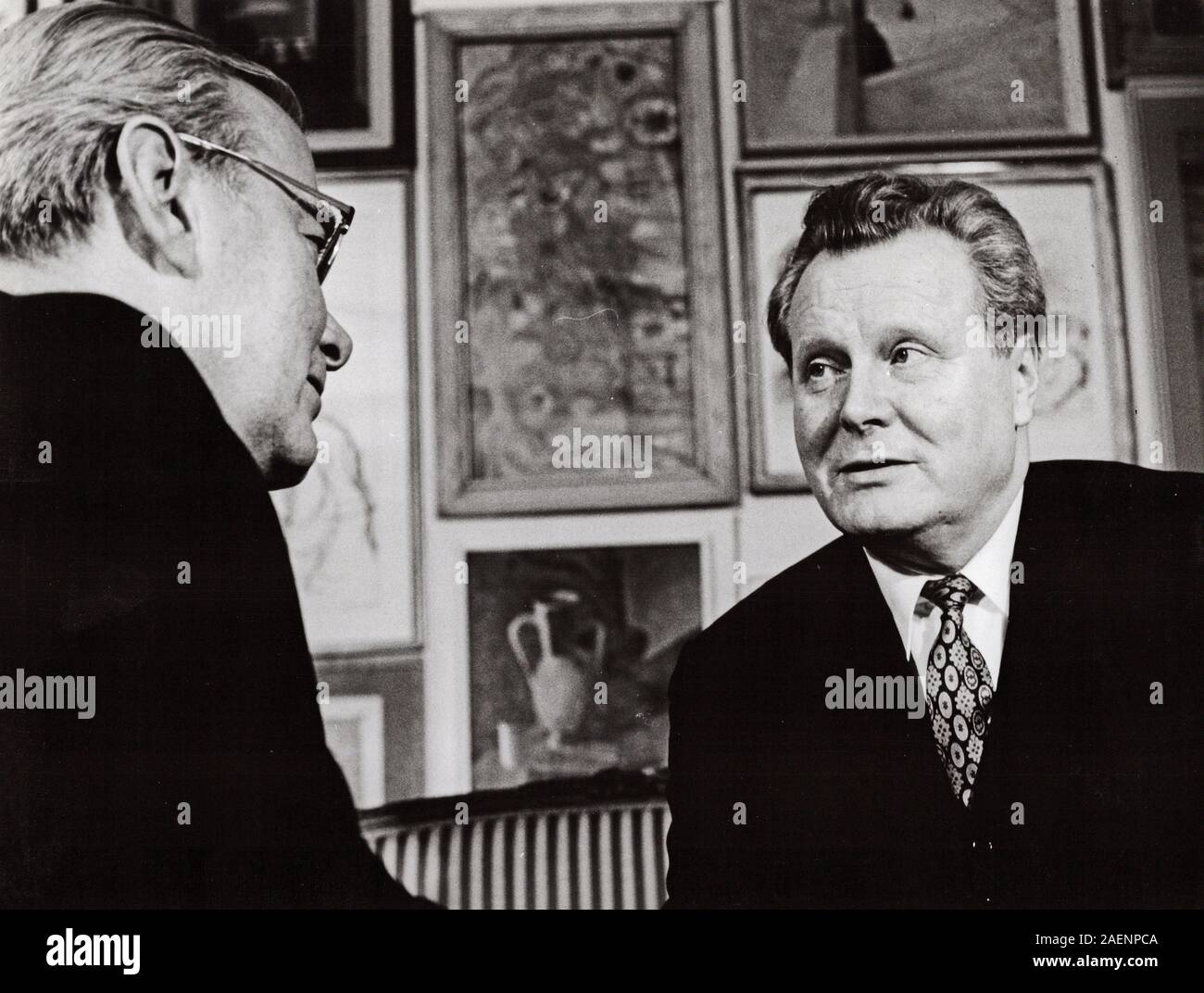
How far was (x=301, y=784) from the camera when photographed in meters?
2.01

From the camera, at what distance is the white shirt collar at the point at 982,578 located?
2.02 meters

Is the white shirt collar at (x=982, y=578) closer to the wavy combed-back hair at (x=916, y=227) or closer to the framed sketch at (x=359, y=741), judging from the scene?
the wavy combed-back hair at (x=916, y=227)

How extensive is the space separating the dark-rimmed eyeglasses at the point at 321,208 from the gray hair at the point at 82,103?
0.07m

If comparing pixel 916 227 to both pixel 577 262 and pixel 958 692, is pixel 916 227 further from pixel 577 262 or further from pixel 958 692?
pixel 958 692

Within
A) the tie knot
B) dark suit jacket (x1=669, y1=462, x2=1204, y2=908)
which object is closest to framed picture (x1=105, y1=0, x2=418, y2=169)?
dark suit jacket (x1=669, y1=462, x2=1204, y2=908)

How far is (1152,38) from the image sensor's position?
7.10 ft

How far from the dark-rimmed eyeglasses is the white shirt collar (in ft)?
3.36

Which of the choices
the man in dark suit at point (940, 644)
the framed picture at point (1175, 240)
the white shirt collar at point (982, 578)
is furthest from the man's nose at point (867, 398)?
the framed picture at point (1175, 240)

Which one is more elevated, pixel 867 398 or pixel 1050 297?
pixel 1050 297

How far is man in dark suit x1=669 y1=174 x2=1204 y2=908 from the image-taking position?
197 cm

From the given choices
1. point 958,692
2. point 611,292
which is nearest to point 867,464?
point 958,692

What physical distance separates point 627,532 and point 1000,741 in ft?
2.17
